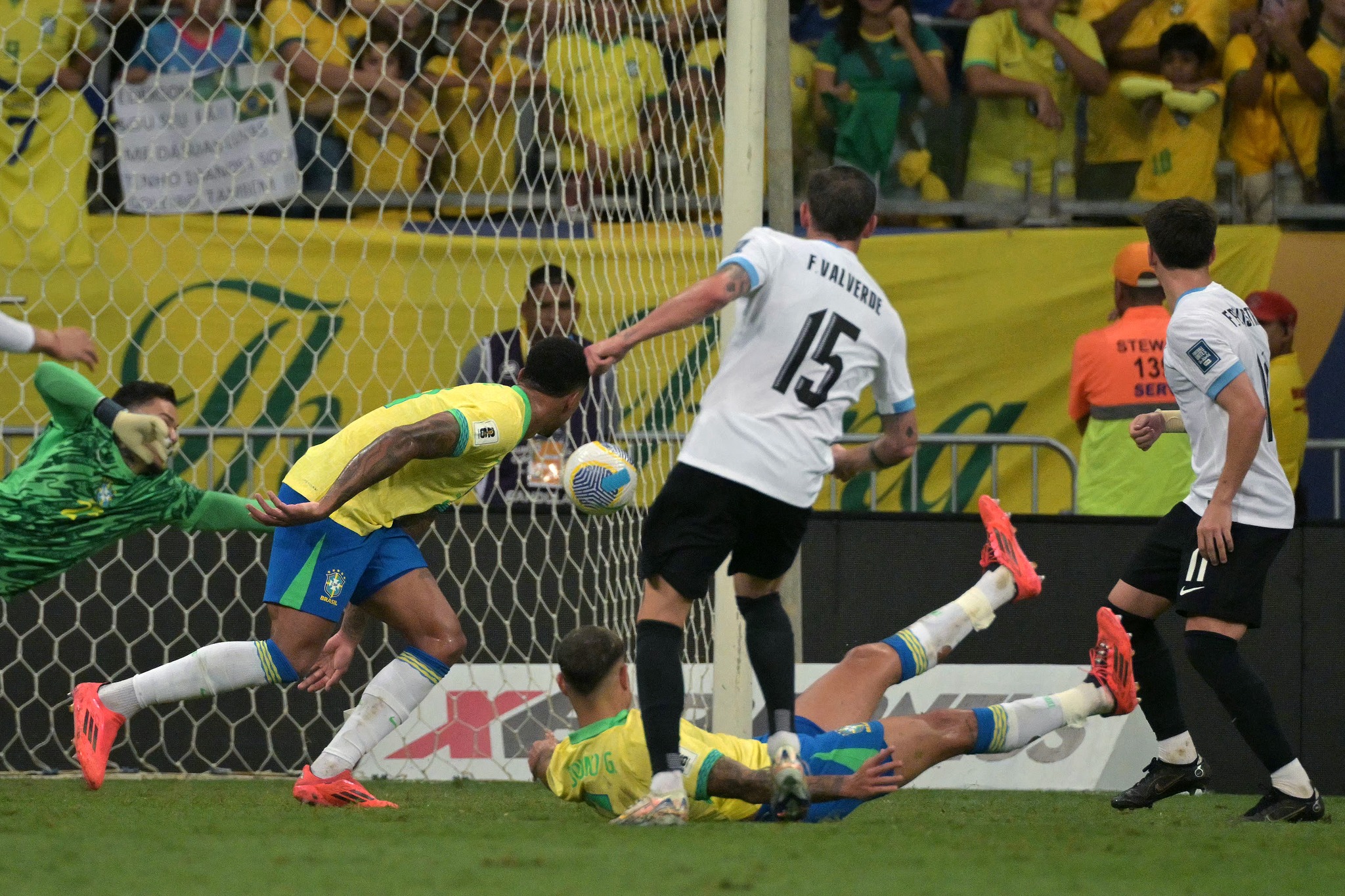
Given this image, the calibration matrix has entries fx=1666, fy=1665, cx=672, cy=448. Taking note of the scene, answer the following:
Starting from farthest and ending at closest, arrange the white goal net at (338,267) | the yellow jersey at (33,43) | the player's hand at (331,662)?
the yellow jersey at (33,43)
the white goal net at (338,267)
the player's hand at (331,662)

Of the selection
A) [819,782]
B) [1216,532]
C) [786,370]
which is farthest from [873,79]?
[819,782]

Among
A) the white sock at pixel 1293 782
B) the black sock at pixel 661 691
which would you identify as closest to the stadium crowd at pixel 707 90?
the black sock at pixel 661 691

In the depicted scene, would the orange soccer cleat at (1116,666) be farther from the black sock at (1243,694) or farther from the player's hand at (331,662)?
the player's hand at (331,662)

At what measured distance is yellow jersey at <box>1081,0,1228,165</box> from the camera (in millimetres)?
9023

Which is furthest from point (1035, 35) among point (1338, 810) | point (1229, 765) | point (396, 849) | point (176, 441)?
point (396, 849)

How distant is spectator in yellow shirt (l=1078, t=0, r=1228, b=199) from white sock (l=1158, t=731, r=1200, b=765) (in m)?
4.54

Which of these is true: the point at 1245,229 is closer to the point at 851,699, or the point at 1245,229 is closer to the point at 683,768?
the point at 851,699

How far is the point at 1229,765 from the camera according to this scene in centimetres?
690

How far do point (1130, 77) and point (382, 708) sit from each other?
581cm

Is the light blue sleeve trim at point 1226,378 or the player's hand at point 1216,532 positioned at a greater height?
the light blue sleeve trim at point 1226,378

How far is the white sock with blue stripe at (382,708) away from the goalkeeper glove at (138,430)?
0.98m

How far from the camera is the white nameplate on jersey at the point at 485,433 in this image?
16.2 feet

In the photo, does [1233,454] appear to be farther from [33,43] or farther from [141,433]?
[33,43]

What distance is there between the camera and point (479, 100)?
25.2ft
